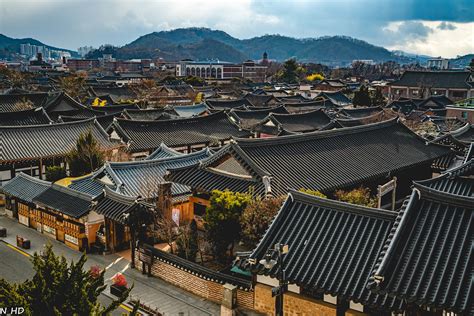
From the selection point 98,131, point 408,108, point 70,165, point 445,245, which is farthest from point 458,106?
point 445,245

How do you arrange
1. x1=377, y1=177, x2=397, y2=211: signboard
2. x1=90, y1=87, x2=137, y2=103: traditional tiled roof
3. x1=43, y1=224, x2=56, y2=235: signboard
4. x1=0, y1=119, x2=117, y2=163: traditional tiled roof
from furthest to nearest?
x1=90, y1=87, x2=137, y2=103: traditional tiled roof, x1=0, y1=119, x2=117, y2=163: traditional tiled roof, x1=43, y1=224, x2=56, y2=235: signboard, x1=377, y1=177, x2=397, y2=211: signboard

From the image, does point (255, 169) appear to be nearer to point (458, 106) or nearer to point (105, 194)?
point (105, 194)

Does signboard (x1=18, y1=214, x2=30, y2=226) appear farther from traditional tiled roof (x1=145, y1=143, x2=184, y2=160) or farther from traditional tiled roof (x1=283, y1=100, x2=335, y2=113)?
traditional tiled roof (x1=283, y1=100, x2=335, y2=113)

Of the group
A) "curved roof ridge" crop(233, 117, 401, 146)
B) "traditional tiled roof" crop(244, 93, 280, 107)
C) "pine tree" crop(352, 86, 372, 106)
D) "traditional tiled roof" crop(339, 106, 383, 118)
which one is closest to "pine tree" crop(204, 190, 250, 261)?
"curved roof ridge" crop(233, 117, 401, 146)

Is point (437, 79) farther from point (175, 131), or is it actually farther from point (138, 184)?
point (138, 184)

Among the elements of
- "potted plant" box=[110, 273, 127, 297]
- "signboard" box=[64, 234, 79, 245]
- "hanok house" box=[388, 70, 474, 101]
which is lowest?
"signboard" box=[64, 234, 79, 245]

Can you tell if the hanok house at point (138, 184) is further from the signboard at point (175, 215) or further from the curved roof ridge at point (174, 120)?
the curved roof ridge at point (174, 120)
